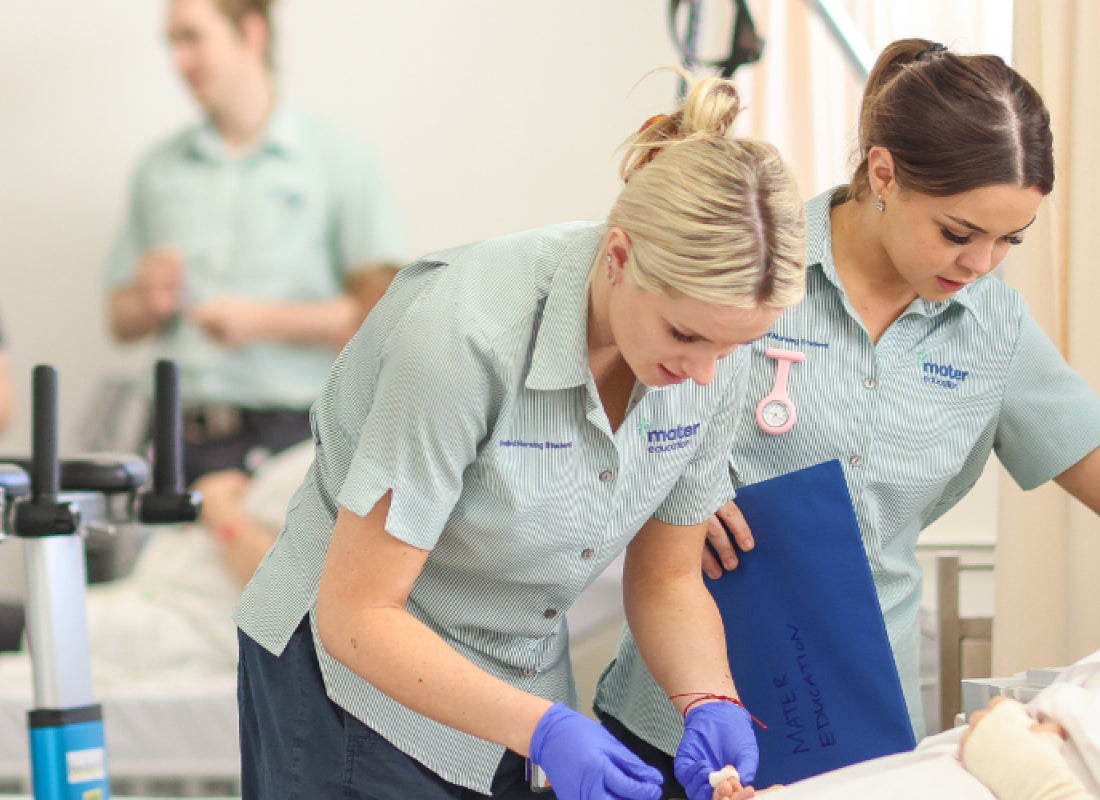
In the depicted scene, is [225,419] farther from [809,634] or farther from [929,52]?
[929,52]

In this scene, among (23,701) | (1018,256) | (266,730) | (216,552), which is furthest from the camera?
(216,552)

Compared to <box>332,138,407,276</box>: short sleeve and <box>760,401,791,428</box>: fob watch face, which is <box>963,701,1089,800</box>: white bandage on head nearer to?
<box>760,401,791,428</box>: fob watch face

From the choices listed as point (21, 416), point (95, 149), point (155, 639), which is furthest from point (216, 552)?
point (95, 149)

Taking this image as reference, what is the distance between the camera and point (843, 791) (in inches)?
41.0

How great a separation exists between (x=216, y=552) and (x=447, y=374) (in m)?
2.03

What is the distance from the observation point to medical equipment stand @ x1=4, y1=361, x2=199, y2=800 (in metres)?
1.80

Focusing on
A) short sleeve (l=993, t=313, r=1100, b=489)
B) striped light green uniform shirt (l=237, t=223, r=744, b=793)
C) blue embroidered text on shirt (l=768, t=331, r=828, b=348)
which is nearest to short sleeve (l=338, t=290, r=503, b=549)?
striped light green uniform shirt (l=237, t=223, r=744, b=793)

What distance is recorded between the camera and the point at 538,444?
1.10 m

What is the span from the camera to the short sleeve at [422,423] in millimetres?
1006

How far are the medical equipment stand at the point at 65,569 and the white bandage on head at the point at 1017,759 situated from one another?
4.29 feet

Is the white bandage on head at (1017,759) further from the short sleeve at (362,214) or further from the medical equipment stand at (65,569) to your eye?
the short sleeve at (362,214)

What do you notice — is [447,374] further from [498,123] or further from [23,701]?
[498,123]

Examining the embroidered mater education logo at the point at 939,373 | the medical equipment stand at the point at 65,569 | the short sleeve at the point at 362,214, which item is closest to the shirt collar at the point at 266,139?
the short sleeve at the point at 362,214

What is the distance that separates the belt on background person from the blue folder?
1.91m
